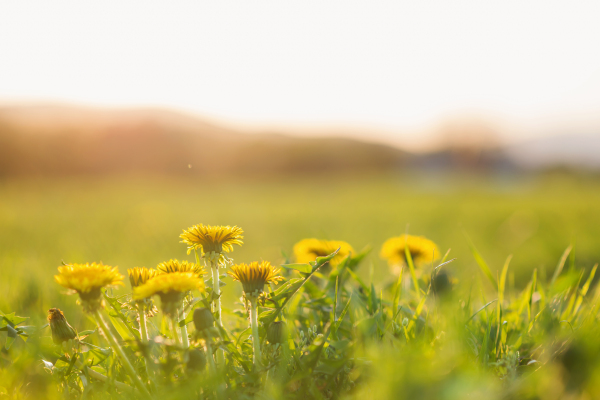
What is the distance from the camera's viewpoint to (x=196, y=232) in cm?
98

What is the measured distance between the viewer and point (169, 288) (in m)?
0.83

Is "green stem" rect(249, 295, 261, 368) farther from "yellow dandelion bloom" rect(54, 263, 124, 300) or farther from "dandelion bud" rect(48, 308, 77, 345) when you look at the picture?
"dandelion bud" rect(48, 308, 77, 345)

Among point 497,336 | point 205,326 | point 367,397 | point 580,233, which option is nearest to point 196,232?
point 205,326

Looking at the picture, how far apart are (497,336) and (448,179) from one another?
596 inches

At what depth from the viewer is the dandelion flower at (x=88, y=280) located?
802mm

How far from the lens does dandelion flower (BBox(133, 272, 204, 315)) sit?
82cm

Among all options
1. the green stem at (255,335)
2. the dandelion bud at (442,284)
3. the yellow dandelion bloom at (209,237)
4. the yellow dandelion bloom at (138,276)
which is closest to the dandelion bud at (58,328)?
the yellow dandelion bloom at (138,276)

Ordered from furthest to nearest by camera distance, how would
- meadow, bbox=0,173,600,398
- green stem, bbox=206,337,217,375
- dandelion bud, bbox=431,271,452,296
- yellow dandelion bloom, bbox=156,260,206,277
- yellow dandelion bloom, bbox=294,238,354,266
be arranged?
dandelion bud, bbox=431,271,452,296
yellow dandelion bloom, bbox=294,238,354,266
meadow, bbox=0,173,600,398
yellow dandelion bloom, bbox=156,260,206,277
green stem, bbox=206,337,217,375

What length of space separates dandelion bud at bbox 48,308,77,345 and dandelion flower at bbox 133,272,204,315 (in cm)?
28

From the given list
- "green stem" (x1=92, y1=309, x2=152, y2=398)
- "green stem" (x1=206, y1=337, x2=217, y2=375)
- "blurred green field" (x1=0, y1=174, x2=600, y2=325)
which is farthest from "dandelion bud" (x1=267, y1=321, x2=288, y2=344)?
"blurred green field" (x1=0, y1=174, x2=600, y2=325)

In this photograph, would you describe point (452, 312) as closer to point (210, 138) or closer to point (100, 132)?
point (100, 132)

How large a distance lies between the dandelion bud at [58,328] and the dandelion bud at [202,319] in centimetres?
35

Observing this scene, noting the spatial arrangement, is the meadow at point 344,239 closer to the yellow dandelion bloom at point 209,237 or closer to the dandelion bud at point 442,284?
the dandelion bud at point 442,284

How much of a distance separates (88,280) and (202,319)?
0.25 metres
